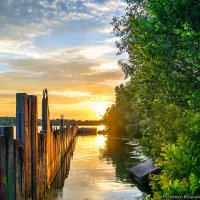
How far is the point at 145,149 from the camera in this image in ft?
65.1

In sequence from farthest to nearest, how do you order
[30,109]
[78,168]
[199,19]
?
[78,168]
[30,109]
[199,19]

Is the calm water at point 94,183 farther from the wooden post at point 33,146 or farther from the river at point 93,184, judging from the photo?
the wooden post at point 33,146

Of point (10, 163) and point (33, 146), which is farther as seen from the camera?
point (33, 146)

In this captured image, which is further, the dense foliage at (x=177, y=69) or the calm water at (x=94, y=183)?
the calm water at (x=94, y=183)

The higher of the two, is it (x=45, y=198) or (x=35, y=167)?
(x=35, y=167)

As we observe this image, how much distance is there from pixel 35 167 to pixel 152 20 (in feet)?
23.9

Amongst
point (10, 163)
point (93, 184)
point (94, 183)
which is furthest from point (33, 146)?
point (94, 183)

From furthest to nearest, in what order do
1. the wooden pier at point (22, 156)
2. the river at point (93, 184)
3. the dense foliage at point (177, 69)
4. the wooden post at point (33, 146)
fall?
the river at point (93, 184)
the wooden post at point (33, 146)
the wooden pier at point (22, 156)
the dense foliage at point (177, 69)

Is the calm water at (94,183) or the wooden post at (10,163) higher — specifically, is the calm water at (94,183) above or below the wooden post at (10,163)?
below

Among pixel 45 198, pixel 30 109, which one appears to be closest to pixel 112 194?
pixel 45 198

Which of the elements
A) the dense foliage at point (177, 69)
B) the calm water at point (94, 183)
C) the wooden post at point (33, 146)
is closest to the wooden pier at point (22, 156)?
the wooden post at point (33, 146)

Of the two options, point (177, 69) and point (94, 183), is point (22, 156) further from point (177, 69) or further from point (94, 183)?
point (94, 183)

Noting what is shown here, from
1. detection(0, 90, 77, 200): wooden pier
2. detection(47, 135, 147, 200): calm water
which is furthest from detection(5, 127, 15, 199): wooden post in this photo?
detection(47, 135, 147, 200): calm water

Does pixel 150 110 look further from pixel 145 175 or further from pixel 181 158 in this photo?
pixel 181 158
